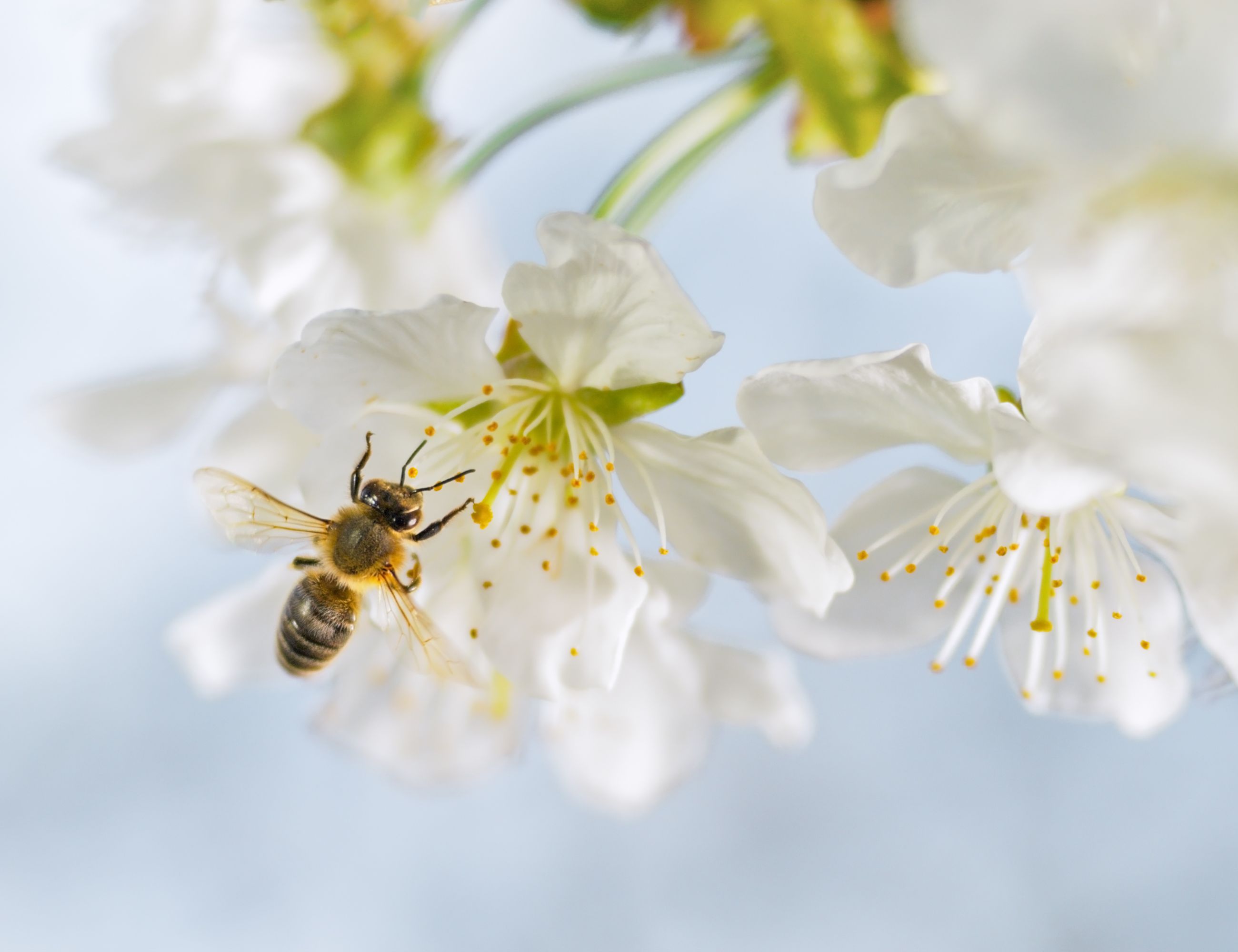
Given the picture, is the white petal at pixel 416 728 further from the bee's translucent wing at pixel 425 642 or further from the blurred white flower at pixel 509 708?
the bee's translucent wing at pixel 425 642

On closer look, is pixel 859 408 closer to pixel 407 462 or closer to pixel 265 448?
pixel 407 462

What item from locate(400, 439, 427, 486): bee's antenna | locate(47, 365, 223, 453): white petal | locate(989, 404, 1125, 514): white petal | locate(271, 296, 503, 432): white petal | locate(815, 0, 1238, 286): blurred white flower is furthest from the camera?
locate(47, 365, 223, 453): white petal

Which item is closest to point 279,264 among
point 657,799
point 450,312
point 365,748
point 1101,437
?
point 450,312

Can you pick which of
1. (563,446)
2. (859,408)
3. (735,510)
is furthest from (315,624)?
(859,408)

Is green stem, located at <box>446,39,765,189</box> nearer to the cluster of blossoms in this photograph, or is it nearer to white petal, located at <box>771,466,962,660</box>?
the cluster of blossoms

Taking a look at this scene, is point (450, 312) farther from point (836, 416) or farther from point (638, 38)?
point (638, 38)

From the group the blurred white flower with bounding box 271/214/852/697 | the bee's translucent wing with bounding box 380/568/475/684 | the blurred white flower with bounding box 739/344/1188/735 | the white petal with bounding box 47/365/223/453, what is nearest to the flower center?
the blurred white flower with bounding box 739/344/1188/735
